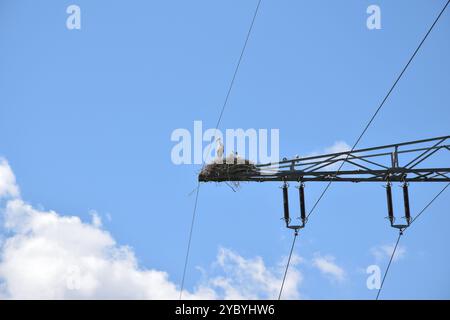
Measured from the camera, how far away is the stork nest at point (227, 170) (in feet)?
71.3

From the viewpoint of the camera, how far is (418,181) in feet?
69.8

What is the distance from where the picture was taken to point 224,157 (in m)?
22.1

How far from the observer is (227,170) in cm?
2180

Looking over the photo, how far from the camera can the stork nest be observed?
2173 cm

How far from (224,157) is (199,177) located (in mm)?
653
